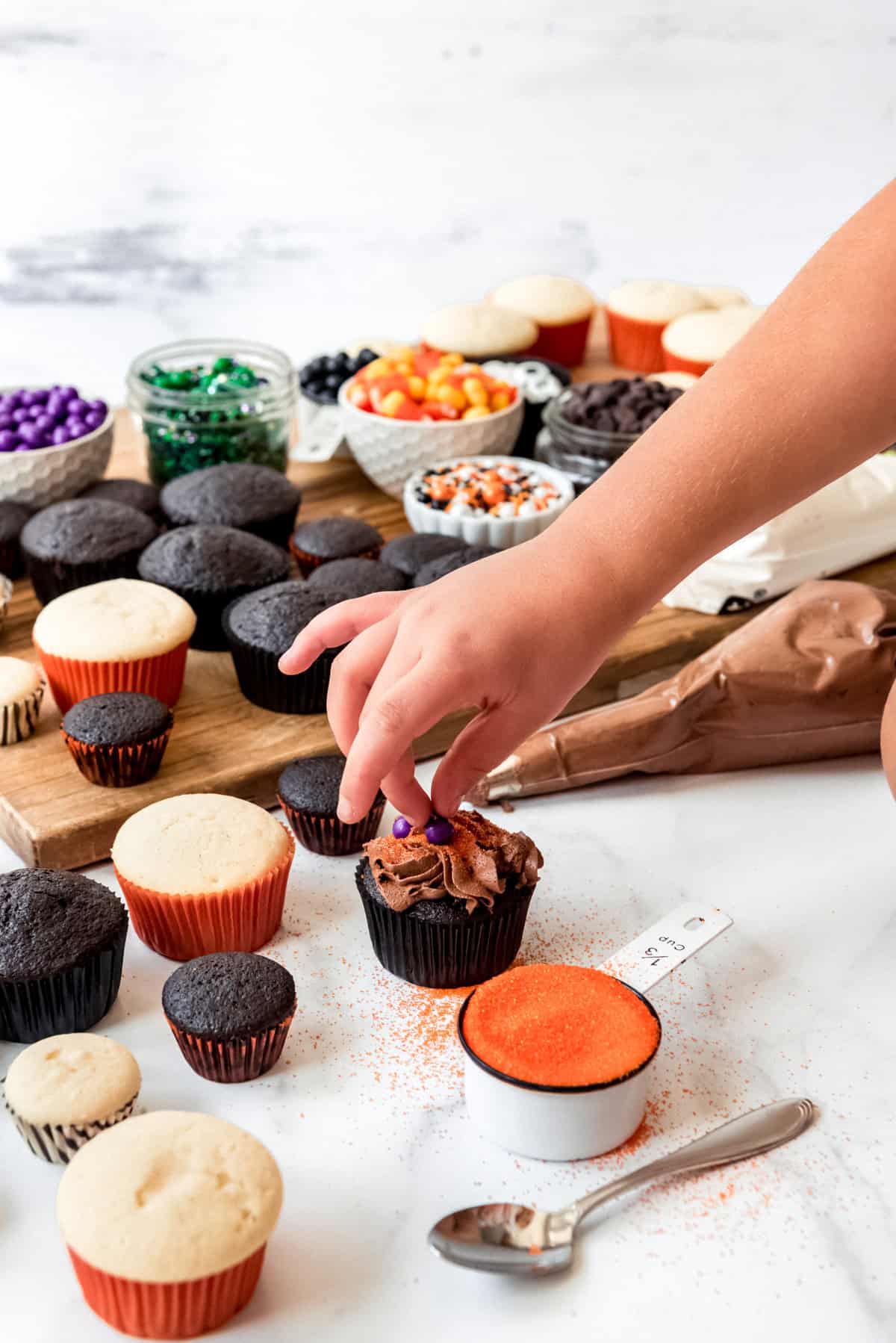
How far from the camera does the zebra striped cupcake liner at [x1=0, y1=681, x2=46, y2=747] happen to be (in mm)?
1820

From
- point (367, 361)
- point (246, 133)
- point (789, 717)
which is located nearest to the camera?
point (789, 717)

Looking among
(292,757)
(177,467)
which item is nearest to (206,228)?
(177,467)

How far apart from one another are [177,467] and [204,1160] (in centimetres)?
161

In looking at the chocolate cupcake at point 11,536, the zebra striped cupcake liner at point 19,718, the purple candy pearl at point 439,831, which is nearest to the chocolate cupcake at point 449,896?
the purple candy pearl at point 439,831

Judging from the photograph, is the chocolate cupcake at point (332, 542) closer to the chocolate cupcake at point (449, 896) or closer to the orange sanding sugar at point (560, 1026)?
the chocolate cupcake at point (449, 896)

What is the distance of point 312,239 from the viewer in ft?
14.1

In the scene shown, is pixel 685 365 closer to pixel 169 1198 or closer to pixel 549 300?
pixel 549 300

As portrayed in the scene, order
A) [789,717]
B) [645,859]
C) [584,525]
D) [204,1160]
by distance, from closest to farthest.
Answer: [204,1160] < [584,525] < [645,859] < [789,717]

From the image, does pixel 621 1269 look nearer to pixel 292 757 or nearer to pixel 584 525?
pixel 584 525

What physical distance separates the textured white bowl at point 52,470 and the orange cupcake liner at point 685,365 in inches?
48.9

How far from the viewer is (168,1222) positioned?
3.51 ft

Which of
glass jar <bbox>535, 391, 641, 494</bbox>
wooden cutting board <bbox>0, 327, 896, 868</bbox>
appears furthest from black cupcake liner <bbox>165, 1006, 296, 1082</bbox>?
glass jar <bbox>535, 391, 641, 494</bbox>

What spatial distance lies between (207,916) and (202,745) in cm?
43

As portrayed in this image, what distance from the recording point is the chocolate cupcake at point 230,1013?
132 centimetres
